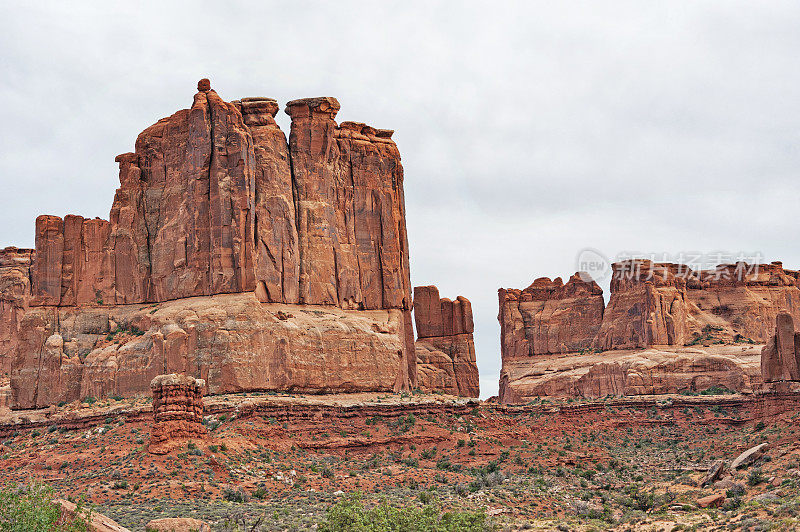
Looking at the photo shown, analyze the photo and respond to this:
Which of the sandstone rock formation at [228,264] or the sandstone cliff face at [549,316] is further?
the sandstone cliff face at [549,316]

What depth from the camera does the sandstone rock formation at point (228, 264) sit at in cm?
6106

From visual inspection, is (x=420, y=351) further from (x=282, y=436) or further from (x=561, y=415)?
(x=282, y=436)

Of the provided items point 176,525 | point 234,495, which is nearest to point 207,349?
point 234,495

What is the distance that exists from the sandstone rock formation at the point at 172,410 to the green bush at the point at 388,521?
13.6m

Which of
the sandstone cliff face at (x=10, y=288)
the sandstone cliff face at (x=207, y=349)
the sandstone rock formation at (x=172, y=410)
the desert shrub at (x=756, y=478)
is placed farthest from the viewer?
the sandstone cliff face at (x=10, y=288)

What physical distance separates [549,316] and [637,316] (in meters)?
14.0

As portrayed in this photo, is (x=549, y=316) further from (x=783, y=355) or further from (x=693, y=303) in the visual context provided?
(x=783, y=355)

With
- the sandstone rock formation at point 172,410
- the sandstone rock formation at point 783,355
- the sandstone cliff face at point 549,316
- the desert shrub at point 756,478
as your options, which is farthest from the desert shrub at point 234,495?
the sandstone cliff face at point 549,316

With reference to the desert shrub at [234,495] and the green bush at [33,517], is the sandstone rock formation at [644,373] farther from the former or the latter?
the green bush at [33,517]

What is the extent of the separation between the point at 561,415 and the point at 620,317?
115 feet

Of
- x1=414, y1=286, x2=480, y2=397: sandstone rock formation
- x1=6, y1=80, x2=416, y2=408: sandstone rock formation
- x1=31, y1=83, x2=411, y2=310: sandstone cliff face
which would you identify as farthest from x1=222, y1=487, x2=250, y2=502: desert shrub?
x1=414, y1=286, x2=480, y2=397: sandstone rock formation

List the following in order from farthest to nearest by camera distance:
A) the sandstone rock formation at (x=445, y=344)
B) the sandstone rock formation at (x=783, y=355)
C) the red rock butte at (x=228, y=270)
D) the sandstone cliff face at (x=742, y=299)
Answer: the sandstone cliff face at (x=742, y=299) → the sandstone rock formation at (x=445, y=344) → the red rock butte at (x=228, y=270) → the sandstone rock formation at (x=783, y=355)

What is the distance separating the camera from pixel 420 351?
86938 mm

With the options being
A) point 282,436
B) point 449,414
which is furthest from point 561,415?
point 282,436
